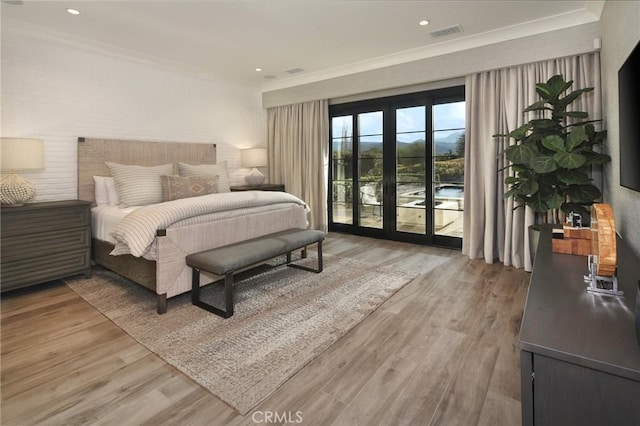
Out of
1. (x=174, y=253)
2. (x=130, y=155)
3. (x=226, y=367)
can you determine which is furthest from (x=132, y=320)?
→ (x=130, y=155)

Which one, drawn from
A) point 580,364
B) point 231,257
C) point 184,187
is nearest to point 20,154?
point 184,187

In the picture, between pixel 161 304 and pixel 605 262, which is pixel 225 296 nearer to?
pixel 161 304

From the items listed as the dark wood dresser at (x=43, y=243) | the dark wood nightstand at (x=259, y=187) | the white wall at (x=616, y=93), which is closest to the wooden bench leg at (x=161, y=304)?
the dark wood dresser at (x=43, y=243)

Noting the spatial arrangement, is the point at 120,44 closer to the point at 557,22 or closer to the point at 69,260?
the point at 69,260

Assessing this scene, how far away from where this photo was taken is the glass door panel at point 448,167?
14.7ft

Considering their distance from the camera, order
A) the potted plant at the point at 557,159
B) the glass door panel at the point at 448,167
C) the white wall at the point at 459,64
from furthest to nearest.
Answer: the glass door panel at the point at 448,167
the white wall at the point at 459,64
the potted plant at the point at 557,159

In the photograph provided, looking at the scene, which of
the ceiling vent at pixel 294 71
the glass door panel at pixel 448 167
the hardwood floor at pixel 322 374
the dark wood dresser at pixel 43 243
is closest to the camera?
the hardwood floor at pixel 322 374

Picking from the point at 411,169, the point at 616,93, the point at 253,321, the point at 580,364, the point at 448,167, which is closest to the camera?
the point at 580,364

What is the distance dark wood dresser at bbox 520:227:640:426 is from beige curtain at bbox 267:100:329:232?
180 inches

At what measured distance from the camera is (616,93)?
7.89 feet

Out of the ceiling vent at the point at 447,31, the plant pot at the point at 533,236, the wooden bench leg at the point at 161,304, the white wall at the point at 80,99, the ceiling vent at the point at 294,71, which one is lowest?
the wooden bench leg at the point at 161,304

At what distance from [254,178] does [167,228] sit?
3095mm

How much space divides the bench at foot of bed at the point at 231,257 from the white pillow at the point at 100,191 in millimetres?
1941

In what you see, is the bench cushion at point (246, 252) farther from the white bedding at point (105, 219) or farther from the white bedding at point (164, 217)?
the white bedding at point (105, 219)
